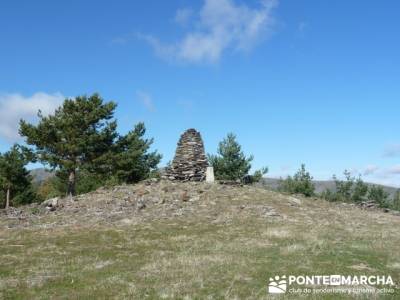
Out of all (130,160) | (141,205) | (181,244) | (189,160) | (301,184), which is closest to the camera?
(181,244)

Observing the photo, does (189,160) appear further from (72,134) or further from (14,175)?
(14,175)

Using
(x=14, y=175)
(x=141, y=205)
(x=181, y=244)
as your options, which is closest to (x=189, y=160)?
(x=141, y=205)

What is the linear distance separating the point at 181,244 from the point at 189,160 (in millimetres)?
20219

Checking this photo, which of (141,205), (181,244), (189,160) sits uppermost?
(189,160)

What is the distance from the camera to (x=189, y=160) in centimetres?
4053

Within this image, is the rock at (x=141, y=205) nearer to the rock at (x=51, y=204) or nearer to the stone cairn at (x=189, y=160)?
the rock at (x=51, y=204)

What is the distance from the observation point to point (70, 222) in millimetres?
26969

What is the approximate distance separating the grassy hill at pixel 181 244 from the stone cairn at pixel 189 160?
351 cm

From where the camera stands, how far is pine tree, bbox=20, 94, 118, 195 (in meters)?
45.1

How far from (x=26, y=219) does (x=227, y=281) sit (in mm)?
19106

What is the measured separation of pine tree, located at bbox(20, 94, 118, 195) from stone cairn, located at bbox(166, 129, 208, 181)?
32.3 ft

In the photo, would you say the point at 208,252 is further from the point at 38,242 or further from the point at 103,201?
the point at 103,201

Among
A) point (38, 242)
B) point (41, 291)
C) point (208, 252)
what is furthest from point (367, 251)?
point (38, 242)

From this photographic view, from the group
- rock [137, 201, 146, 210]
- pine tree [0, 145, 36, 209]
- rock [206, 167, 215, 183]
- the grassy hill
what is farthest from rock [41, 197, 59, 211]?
pine tree [0, 145, 36, 209]
